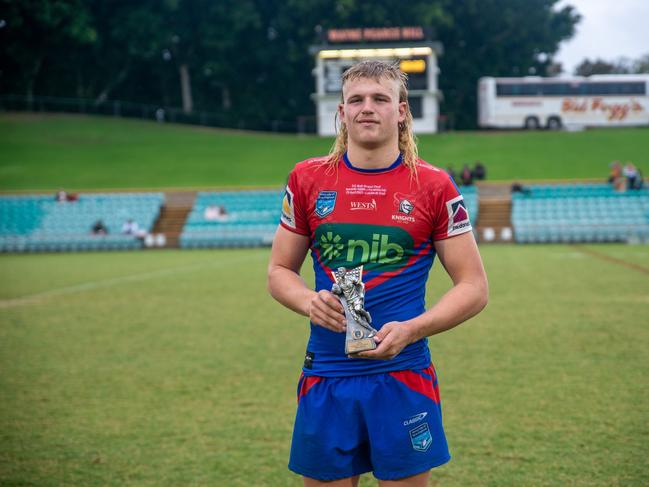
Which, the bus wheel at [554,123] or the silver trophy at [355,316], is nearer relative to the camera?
the silver trophy at [355,316]

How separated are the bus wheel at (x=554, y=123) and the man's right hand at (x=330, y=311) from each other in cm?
5711

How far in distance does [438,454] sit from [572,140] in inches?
2036

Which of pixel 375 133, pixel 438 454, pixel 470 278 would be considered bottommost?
pixel 438 454

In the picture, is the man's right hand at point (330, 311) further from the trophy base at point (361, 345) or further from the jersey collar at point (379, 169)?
the jersey collar at point (379, 169)

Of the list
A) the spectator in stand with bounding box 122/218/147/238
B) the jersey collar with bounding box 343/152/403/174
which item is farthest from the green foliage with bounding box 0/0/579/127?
the jersey collar with bounding box 343/152/403/174

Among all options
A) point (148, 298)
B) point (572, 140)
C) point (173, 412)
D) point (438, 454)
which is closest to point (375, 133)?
point (438, 454)

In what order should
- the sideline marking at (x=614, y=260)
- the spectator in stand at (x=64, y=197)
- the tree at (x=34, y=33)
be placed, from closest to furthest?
the sideline marking at (x=614, y=260) < the spectator in stand at (x=64, y=197) < the tree at (x=34, y=33)

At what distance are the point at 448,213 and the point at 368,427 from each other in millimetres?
882

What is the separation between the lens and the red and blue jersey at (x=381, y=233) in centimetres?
316

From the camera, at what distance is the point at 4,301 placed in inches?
596

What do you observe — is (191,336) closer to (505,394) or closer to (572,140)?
(505,394)

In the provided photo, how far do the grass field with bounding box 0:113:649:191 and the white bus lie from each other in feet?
5.53

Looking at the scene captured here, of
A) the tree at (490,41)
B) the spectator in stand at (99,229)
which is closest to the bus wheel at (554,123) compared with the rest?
the tree at (490,41)

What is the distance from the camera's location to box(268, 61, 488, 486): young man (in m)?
3.16
